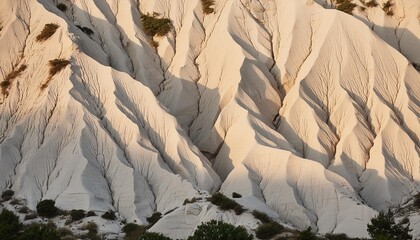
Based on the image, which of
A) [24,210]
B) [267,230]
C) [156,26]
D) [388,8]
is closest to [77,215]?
[24,210]

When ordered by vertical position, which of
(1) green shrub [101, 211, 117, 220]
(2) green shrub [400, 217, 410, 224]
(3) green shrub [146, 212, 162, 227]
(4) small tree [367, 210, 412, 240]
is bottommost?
(3) green shrub [146, 212, 162, 227]

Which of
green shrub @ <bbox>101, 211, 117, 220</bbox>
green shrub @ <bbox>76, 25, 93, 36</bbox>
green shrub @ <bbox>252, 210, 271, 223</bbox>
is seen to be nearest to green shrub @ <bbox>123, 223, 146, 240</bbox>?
green shrub @ <bbox>101, 211, 117, 220</bbox>

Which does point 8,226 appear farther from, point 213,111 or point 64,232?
point 213,111

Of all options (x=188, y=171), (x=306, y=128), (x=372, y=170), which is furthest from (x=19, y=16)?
(x=372, y=170)

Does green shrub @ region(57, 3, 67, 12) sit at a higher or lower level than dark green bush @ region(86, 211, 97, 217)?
higher

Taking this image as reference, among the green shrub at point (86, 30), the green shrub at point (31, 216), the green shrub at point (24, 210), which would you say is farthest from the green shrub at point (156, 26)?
the green shrub at point (31, 216)

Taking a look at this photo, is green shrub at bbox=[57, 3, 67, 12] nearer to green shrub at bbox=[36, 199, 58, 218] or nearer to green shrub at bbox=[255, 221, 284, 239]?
green shrub at bbox=[36, 199, 58, 218]
